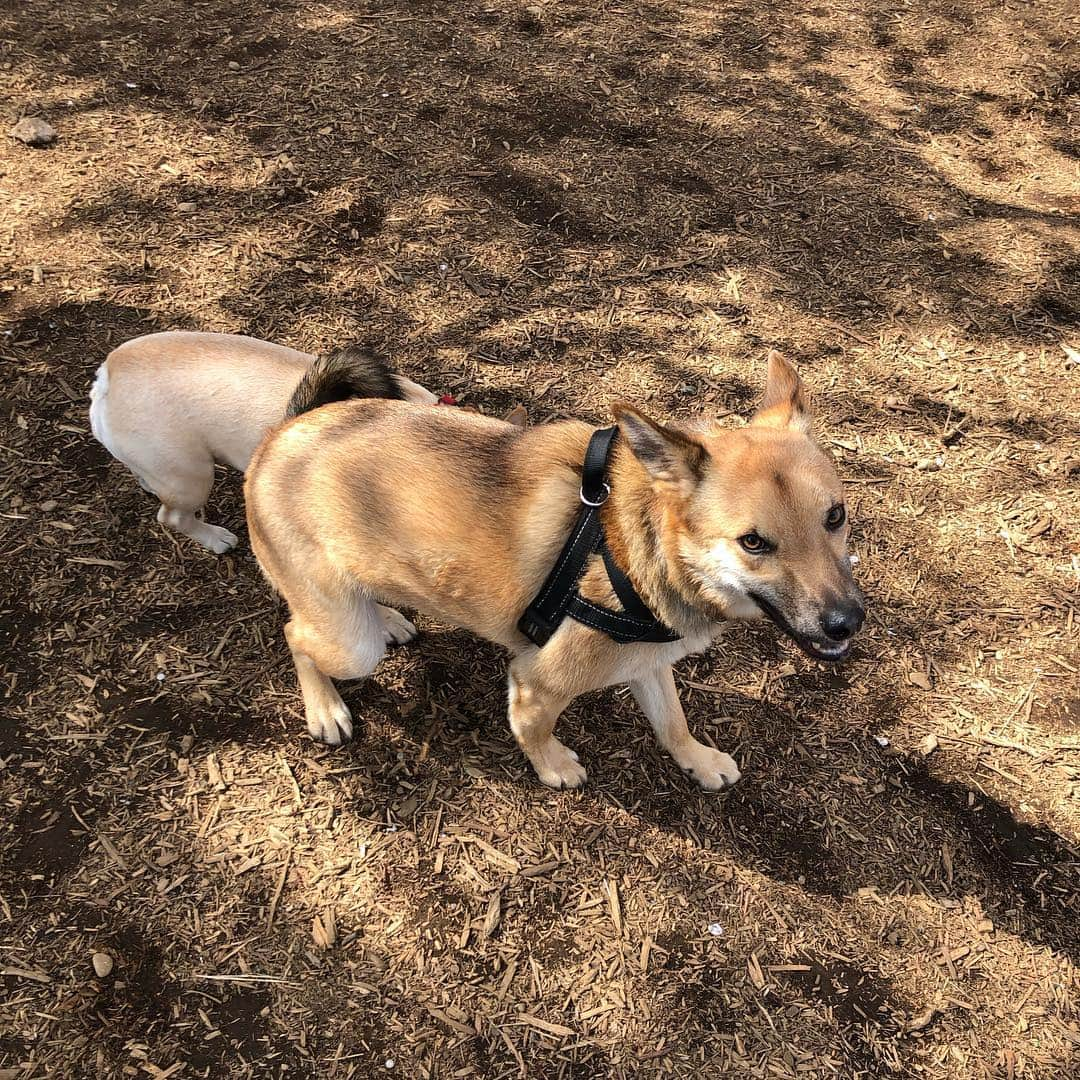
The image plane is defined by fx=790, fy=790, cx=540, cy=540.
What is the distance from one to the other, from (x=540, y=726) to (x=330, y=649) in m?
0.97

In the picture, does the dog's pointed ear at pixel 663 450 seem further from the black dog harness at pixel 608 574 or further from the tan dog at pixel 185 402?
the tan dog at pixel 185 402

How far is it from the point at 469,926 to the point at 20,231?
5611 millimetres

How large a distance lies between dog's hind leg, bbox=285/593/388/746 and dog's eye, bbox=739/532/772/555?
161 cm

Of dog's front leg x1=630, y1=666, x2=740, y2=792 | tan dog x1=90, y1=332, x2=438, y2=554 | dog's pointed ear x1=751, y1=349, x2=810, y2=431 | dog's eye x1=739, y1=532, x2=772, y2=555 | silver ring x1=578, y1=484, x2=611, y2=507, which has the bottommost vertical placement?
dog's front leg x1=630, y1=666, x2=740, y2=792

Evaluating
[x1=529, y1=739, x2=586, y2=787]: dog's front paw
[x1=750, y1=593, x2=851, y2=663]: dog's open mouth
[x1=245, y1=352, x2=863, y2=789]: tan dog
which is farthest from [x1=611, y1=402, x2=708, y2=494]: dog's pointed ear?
[x1=529, y1=739, x2=586, y2=787]: dog's front paw

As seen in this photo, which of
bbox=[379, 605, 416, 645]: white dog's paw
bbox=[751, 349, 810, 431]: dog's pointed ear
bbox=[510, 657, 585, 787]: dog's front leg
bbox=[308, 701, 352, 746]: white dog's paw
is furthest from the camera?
bbox=[379, 605, 416, 645]: white dog's paw

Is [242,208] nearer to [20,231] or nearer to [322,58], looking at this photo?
[20,231]

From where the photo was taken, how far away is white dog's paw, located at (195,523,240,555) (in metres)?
4.39

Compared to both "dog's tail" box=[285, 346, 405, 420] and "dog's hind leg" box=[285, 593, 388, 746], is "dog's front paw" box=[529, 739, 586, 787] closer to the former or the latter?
"dog's hind leg" box=[285, 593, 388, 746]

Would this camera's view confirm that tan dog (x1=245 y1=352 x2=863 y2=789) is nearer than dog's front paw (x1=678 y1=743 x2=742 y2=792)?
Yes

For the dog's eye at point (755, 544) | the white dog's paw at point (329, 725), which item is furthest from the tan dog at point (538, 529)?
the white dog's paw at point (329, 725)

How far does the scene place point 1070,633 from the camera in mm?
4293

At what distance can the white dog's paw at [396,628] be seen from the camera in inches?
162

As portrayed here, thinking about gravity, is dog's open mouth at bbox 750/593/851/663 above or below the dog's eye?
below
